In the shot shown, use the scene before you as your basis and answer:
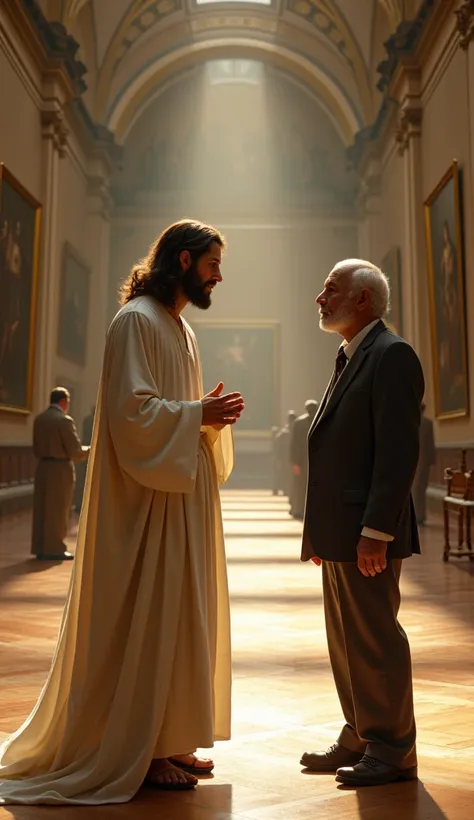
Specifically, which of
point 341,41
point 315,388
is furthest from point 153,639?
point 315,388

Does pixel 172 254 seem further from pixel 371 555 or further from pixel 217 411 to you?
pixel 371 555

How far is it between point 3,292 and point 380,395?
1275cm

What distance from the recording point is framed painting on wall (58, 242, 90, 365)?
21141 millimetres

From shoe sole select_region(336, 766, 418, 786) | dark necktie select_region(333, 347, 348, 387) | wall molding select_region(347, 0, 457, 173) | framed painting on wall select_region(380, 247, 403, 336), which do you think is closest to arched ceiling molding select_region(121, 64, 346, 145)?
wall molding select_region(347, 0, 457, 173)

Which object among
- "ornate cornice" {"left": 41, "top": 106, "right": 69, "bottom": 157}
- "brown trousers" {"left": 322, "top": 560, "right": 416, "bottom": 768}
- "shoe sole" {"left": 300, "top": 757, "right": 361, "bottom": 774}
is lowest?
"shoe sole" {"left": 300, "top": 757, "right": 361, "bottom": 774}

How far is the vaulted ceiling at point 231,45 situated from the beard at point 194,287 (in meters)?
20.2

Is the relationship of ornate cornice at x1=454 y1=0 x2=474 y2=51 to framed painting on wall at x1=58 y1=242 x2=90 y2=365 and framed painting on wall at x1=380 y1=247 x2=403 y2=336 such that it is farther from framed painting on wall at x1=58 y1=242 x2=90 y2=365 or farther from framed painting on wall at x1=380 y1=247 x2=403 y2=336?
framed painting on wall at x1=58 y1=242 x2=90 y2=365

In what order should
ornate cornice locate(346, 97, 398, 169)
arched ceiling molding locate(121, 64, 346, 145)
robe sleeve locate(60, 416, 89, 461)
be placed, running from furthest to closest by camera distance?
arched ceiling molding locate(121, 64, 346, 145), ornate cornice locate(346, 97, 398, 169), robe sleeve locate(60, 416, 89, 461)

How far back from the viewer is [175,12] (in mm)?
25078

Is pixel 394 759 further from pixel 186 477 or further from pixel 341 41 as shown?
pixel 341 41

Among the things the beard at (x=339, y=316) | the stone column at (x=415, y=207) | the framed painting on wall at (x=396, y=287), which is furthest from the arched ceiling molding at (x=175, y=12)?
the beard at (x=339, y=316)

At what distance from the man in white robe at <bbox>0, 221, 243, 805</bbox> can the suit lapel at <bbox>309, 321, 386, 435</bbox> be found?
33 cm

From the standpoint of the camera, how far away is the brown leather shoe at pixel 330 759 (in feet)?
11.3

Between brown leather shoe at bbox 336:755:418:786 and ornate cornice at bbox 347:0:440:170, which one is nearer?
brown leather shoe at bbox 336:755:418:786
